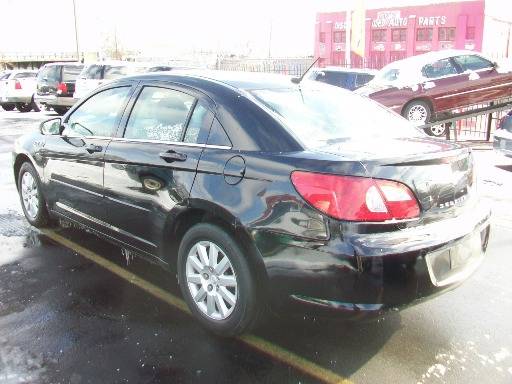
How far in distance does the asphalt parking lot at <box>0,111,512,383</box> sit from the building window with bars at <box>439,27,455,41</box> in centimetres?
5507

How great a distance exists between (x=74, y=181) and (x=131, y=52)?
77.3 meters

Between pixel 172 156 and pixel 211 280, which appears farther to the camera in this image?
pixel 172 156

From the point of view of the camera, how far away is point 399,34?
58594 millimetres

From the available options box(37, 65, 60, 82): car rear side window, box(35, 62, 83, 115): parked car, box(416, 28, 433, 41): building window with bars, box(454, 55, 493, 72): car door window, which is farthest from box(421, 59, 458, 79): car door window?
box(416, 28, 433, 41): building window with bars

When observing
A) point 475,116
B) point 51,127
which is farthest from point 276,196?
point 475,116

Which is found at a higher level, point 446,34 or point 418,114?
point 446,34

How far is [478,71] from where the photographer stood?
12023 mm

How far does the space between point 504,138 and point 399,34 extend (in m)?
53.8

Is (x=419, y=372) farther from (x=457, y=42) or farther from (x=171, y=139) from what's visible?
(x=457, y=42)

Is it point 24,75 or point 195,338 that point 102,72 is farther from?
point 195,338

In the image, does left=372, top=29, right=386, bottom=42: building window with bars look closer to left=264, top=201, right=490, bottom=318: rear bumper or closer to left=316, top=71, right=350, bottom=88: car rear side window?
left=316, top=71, right=350, bottom=88: car rear side window

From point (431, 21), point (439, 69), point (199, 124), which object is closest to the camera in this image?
point (199, 124)

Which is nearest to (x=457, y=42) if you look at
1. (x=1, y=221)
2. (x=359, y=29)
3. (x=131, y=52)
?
(x=359, y=29)

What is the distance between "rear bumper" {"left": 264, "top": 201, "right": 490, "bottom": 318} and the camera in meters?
2.73
